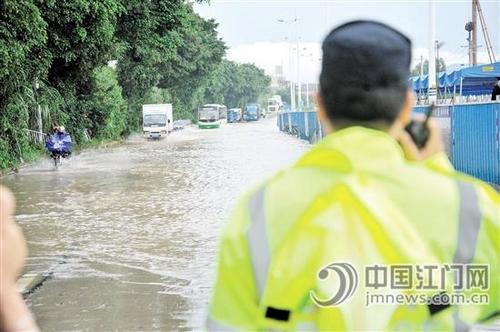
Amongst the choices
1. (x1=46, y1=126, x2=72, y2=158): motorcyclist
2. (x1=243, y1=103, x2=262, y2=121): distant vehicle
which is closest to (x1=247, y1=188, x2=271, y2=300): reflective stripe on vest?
(x1=46, y1=126, x2=72, y2=158): motorcyclist

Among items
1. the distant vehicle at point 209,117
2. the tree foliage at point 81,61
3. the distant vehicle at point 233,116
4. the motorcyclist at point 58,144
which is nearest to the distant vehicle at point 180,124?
the distant vehicle at point 209,117

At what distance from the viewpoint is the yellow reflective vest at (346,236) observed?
5.37ft

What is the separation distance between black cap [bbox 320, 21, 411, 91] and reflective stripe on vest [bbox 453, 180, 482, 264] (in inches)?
11.4

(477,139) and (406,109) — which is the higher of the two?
(406,109)

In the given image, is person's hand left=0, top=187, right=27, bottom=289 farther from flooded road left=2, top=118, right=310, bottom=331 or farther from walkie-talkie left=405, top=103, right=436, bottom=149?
flooded road left=2, top=118, right=310, bottom=331

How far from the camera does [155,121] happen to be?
175 ft

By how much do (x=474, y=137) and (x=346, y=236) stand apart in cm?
1311

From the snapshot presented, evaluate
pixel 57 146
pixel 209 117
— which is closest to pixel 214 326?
pixel 57 146

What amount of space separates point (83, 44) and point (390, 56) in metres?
26.8

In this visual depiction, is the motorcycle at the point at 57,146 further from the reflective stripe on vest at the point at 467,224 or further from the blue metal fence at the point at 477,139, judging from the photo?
the reflective stripe on vest at the point at 467,224

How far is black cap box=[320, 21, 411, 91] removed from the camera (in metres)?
1.74

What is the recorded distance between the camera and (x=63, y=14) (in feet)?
80.6

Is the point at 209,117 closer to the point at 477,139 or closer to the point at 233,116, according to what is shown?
the point at 233,116

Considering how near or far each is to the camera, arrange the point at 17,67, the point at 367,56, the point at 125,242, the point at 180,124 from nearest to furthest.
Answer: the point at 367,56
the point at 125,242
the point at 17,67
the point at 180,124
